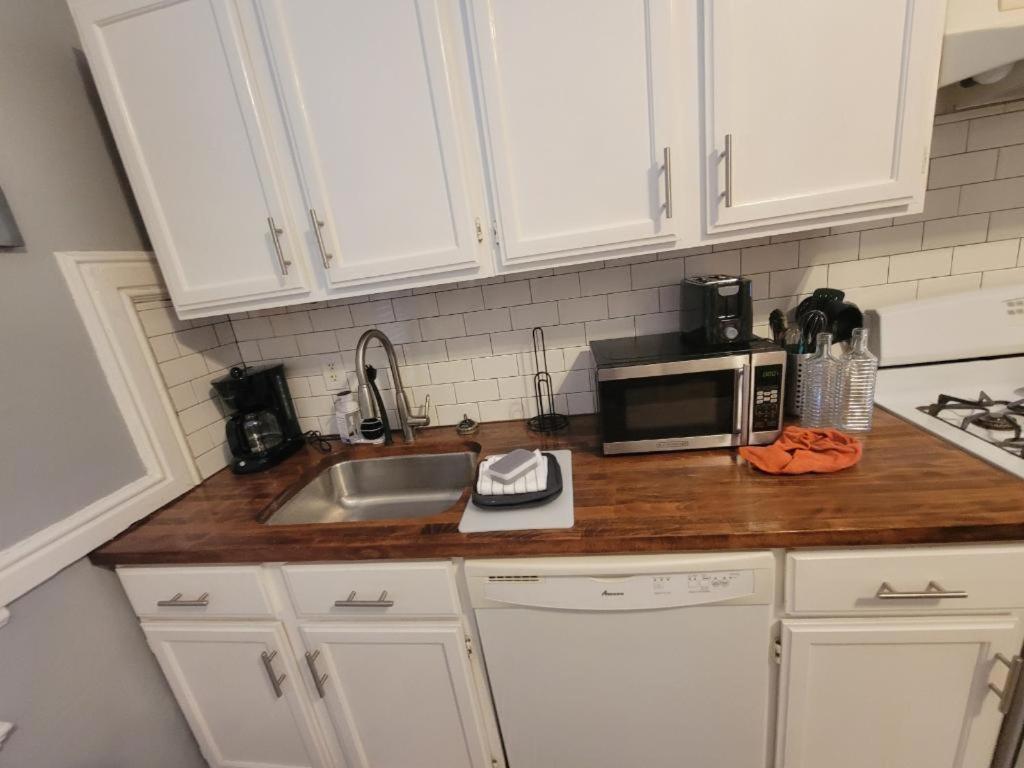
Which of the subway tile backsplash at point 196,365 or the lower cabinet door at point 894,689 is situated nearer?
the lower cabinet door at point 894,689

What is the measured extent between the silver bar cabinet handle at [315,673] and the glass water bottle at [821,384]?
1.49 meters

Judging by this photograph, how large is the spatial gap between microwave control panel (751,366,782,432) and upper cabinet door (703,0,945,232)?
1.18 ft

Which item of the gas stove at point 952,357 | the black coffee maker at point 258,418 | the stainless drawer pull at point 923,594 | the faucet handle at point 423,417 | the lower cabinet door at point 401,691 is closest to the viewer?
the stainless drawer pull at point 923,594

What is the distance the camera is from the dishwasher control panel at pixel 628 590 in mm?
848

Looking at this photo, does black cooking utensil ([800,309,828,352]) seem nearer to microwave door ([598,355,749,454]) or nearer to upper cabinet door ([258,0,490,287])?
microwave door ([598,355,749,454])

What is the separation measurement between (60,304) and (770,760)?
211 centimetres

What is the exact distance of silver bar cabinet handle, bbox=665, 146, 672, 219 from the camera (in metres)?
0.95

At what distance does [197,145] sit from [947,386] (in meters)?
2.22

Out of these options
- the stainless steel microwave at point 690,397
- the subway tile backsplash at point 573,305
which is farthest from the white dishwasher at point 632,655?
the subway tile backsplash at point 573,305

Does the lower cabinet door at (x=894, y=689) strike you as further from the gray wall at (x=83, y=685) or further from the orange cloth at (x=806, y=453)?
the gray wall at (x=83, y=685)

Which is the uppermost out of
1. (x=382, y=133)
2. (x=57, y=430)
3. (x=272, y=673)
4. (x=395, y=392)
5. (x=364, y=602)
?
(x=382, y=133)

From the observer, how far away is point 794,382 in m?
1.20

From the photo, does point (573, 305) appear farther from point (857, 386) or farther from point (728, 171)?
point (857, 386)

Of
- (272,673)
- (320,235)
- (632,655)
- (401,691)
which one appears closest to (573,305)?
(320,235)
